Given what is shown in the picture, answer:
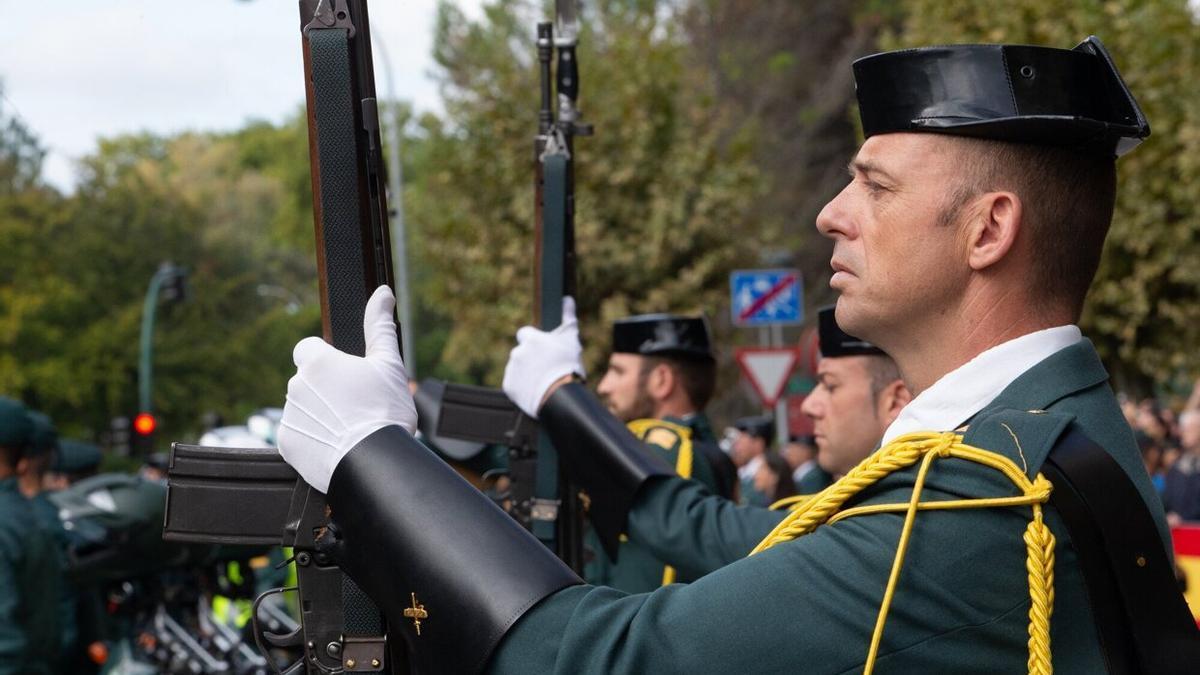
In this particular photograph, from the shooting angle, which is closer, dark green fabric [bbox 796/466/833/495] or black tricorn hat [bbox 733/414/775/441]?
dark green fabric [bbox 796/466/833/495]

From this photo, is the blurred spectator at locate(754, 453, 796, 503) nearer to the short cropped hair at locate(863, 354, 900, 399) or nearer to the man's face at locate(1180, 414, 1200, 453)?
the man's face at locate(1180, 414, 1200, 453)

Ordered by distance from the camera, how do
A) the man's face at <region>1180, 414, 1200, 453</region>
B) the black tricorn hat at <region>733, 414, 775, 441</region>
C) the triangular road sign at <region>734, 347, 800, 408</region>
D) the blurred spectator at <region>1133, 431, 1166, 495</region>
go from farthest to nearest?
the black tricorn hat at <region>733, 414, 775, 441</region>
the triangular road sign at <region>734, 347, 800, 408</region>
the blurred spectator at <region>1133, 431, 1166, 495</region>
the man's face at <region>1180, 414, 1200, 453</region>

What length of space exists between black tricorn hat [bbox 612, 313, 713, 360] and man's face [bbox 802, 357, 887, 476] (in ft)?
6.83

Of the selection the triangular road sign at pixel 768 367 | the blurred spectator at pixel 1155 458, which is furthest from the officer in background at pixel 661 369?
the triangular road sign at pixel 768 367

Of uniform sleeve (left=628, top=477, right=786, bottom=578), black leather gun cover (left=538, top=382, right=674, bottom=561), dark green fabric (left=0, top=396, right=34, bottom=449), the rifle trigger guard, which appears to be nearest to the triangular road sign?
dark green fabric (left=0, top=396, right=34, bottom=449)

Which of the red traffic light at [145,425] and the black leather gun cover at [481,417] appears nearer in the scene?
the black leather gun cover at [481,417]

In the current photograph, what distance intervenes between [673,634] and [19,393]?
122 feet

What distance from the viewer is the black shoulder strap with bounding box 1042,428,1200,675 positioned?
178cm

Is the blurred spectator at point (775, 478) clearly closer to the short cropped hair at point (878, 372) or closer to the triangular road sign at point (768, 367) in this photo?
the triangular road sign at point (768, 367)

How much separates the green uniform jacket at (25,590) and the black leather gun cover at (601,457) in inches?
93.3

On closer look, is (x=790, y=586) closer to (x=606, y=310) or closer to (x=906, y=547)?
(x=906, y=547)

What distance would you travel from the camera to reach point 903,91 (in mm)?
2039

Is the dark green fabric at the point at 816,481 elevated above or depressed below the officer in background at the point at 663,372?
below

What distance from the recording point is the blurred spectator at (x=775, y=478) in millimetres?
9648
